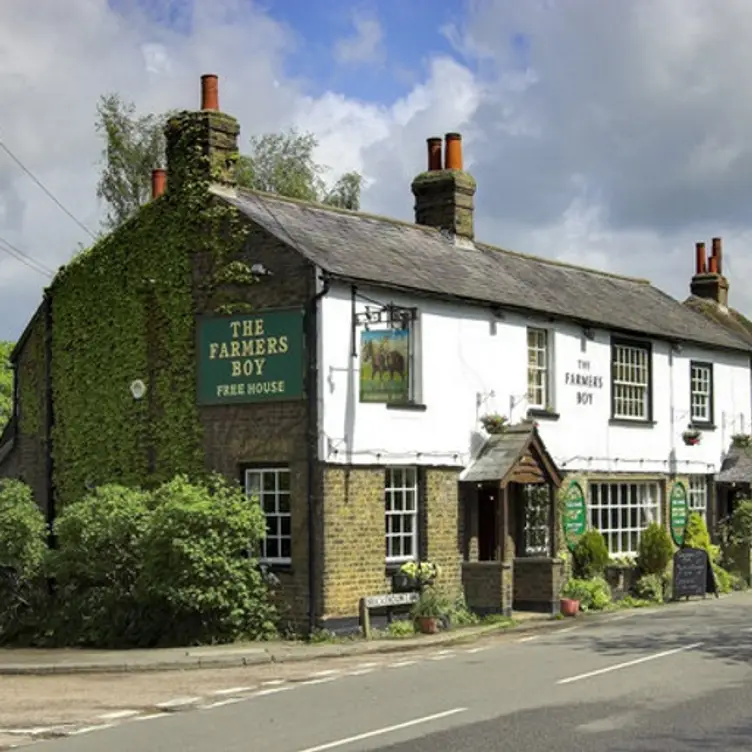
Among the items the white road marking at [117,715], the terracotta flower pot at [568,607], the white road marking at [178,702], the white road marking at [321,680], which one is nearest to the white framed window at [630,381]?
the terracotta flower pot at [568,607]

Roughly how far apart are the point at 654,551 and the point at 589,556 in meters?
1.88

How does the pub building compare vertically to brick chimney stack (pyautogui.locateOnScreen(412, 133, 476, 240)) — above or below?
below

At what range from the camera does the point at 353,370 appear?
21.3m

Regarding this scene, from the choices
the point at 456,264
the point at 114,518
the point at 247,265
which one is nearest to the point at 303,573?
the point at 114,518

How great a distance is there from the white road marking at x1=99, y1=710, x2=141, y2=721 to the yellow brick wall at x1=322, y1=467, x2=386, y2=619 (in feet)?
22.1

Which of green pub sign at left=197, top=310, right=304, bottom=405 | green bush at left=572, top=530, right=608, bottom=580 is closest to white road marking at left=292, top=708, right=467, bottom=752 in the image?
green pub sign at left=197, top=310, right=304, bottom=405

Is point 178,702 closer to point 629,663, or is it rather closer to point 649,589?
point 629,663

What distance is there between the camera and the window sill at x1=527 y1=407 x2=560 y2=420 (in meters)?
25.5

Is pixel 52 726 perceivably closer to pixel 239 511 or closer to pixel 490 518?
pixel 239 511

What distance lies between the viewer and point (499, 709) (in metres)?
12.8

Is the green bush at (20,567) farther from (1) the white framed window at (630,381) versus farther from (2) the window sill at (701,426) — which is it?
(2) the window sill at (701,426)

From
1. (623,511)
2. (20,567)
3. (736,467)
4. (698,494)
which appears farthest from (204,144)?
(736,467)

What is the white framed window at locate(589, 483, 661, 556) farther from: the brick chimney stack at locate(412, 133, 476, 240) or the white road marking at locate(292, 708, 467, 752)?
the white road marking at locate(292, 708, 467, 752)

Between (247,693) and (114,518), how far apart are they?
6604mm
